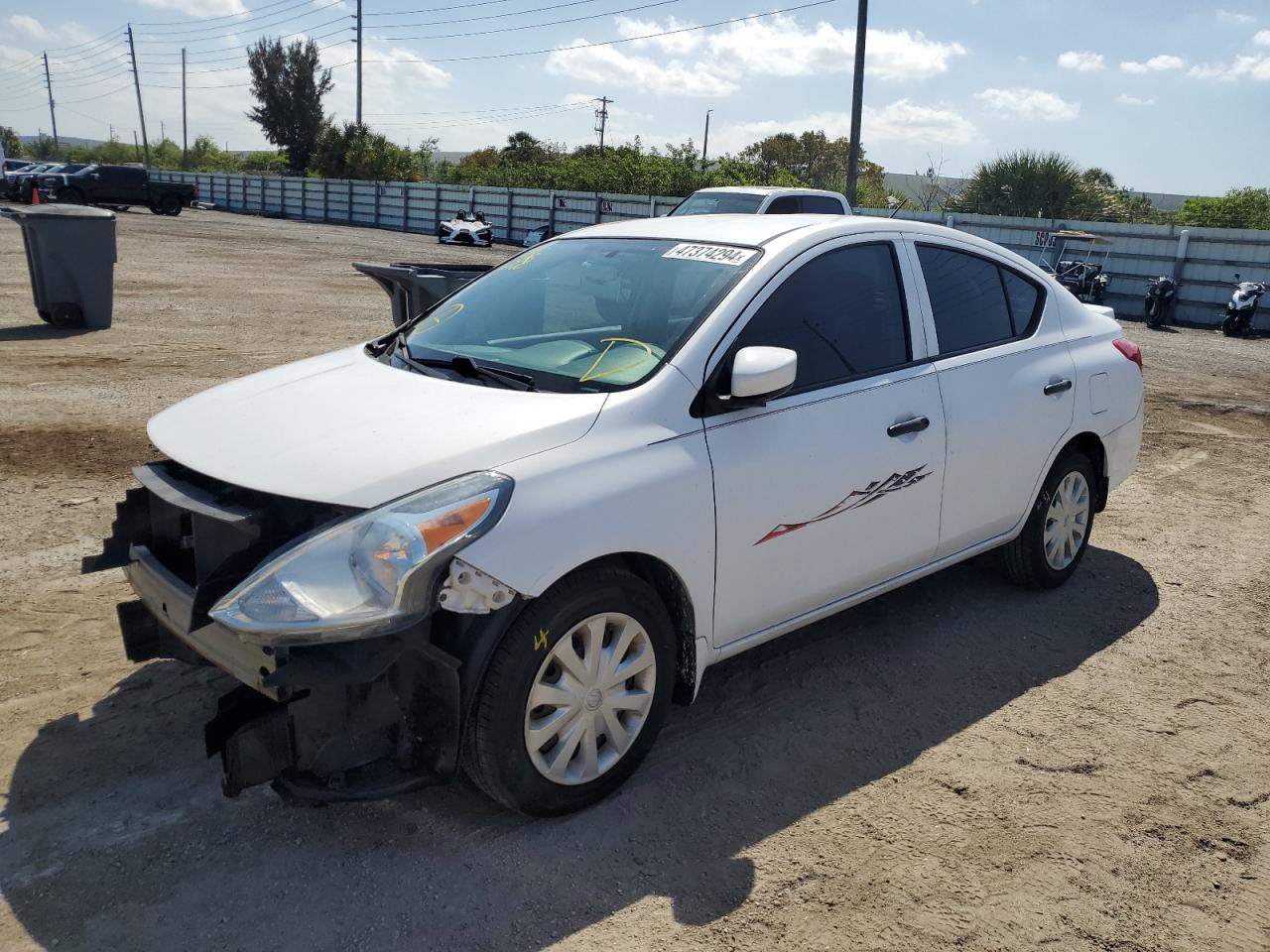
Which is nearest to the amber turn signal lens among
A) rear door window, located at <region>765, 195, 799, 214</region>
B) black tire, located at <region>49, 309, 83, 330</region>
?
black tire, located at <region>49, 309, 83, 330</region>

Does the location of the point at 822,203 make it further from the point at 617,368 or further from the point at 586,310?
the point at 617,368

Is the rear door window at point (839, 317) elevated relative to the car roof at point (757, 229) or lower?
lower

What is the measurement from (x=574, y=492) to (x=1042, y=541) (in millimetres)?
2851

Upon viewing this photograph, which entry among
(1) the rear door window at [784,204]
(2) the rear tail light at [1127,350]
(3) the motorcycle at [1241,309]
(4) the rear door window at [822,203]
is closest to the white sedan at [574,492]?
(2) the rear tail light at [1127,350]

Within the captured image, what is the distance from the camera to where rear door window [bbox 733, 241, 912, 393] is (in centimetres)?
360

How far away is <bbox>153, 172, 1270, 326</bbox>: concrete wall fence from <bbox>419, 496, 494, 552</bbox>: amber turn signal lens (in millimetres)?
20482

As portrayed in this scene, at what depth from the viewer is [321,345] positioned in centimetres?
1144

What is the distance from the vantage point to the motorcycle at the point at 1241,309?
18.0 m

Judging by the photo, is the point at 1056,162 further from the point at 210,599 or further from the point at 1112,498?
the point at 210,599

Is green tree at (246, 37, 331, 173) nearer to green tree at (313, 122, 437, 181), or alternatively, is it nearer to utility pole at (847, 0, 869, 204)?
green tree at (313, 122, 437, 181)

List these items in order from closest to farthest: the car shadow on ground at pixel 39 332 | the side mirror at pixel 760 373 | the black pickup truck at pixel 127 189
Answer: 1. the side mirror at pixel 760 373
2. the car shadow on ground at pixel 39 332
3. the black pickup truck at pixel 127 189

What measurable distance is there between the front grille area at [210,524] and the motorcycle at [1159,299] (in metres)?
19.3

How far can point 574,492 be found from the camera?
2.88 meters

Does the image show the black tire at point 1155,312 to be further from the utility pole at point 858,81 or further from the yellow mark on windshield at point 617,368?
the yellow mark on windshield at point 617,368
